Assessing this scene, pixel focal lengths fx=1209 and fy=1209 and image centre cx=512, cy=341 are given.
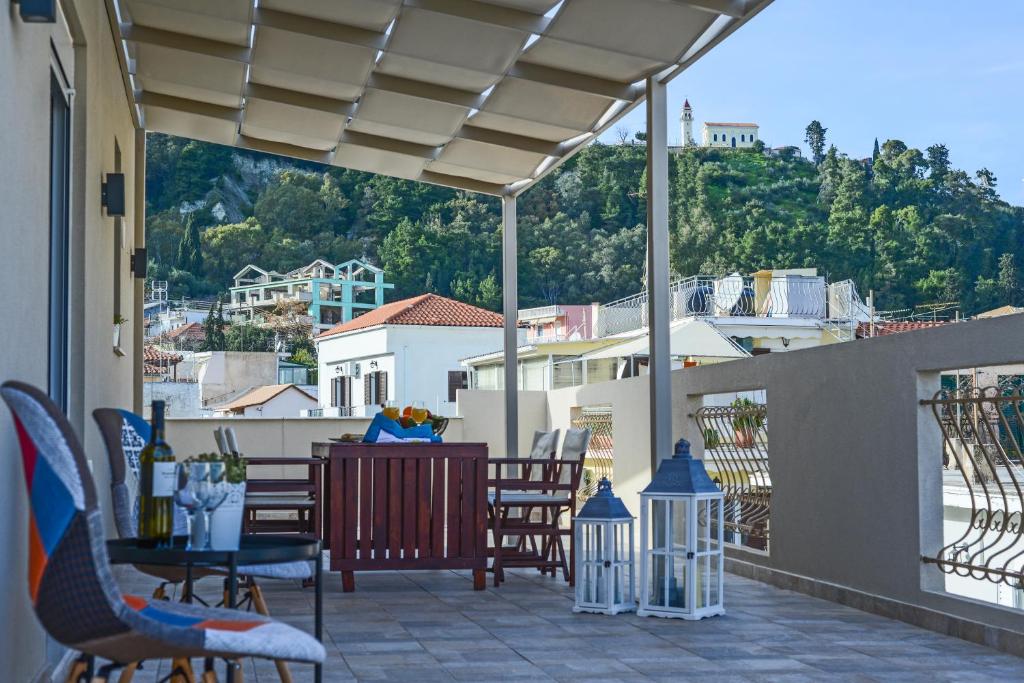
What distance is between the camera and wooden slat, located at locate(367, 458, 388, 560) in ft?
20.6

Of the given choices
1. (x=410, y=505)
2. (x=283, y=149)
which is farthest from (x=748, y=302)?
(x=410, y=505)

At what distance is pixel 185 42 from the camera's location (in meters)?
7.20

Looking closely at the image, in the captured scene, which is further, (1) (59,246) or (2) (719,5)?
(2) (719,5)

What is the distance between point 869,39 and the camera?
198 ft

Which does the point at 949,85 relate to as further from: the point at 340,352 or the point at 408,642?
the point at 408,642

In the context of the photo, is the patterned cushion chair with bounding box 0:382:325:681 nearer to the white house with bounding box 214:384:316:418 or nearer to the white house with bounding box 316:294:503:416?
the white house with bounding box 316:294:503:416

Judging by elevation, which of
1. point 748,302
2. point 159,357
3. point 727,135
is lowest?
point 159,357

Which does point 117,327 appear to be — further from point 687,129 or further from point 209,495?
point 687,129

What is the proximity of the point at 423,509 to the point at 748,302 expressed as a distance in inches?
1381

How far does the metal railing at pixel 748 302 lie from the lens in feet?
128

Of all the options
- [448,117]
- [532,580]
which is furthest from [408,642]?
[448,117]

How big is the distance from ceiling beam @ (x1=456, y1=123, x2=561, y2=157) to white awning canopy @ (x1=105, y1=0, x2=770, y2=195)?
0.01 metres

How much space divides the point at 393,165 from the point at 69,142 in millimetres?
4629

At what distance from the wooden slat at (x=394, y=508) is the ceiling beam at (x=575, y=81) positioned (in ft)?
7.46
